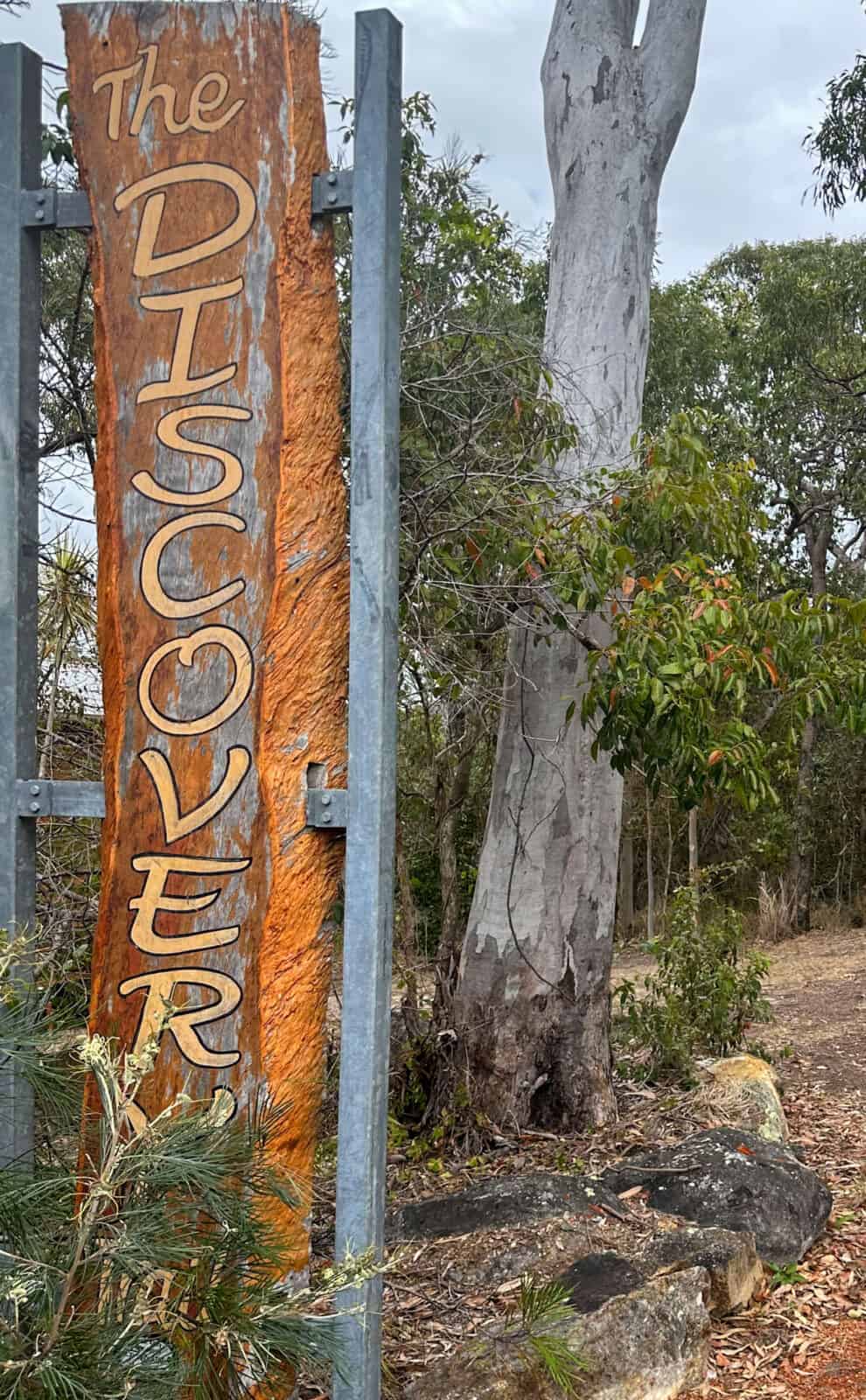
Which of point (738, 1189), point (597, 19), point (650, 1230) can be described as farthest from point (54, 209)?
point (597, 19)

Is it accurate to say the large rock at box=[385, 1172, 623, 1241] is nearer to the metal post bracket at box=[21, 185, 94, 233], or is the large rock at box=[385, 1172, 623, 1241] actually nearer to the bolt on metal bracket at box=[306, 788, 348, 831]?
the bolt on metal bracket at box=[306, 788, 348, 831]

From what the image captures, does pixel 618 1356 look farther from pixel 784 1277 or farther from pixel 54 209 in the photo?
pixel 54 209

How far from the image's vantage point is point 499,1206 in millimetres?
4629

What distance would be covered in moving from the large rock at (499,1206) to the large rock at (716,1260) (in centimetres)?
28

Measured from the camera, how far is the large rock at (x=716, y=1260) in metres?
4.39

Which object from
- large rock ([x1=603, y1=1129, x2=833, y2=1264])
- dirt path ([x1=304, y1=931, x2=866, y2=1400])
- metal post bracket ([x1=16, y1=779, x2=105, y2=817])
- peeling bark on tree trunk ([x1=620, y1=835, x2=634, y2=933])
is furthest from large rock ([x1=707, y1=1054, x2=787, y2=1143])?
peeling bark on tree trunk ([x1=620, y1=835, x2=634, y2=933])

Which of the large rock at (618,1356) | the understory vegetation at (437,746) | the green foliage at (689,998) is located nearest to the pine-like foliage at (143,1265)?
the understory vegetation at (437,746)

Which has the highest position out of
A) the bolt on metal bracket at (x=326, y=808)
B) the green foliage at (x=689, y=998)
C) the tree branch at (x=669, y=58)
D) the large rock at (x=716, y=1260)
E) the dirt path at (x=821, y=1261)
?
the tree branch at (x=669, y=58)

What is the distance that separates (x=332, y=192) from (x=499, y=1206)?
3.32 meters

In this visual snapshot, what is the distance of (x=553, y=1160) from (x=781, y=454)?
12.7 meters

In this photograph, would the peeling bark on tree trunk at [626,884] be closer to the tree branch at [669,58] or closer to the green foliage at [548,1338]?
the tree branch at [669,58]

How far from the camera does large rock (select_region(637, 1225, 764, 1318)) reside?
4387mm

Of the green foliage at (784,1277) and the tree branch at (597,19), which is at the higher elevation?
the tree branch at (597,19)

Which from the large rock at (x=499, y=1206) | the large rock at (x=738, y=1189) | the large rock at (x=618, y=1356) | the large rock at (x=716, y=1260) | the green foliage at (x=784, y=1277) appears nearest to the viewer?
the large rock at (x=618, y=1356)
